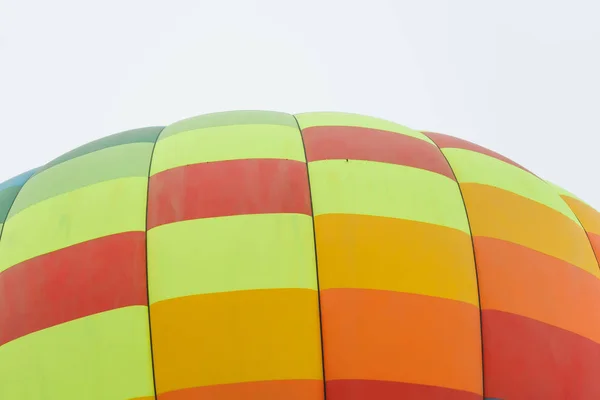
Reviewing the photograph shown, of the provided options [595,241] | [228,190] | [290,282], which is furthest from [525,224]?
[228,190]

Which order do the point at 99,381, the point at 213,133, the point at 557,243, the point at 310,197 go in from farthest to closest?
1. the point at 213,133
2. the point at 557,243
3. the point at 310,197
4. the point at 99,381

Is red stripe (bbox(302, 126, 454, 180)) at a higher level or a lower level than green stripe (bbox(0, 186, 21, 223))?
higher

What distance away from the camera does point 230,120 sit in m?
5.66

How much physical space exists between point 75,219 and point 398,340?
2.20 meters


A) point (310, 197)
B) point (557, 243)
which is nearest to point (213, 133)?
point (310, 197)

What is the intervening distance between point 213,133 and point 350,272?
1.66 meters

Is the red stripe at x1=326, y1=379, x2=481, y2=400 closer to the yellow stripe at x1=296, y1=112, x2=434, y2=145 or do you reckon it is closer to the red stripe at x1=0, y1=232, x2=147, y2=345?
the red stripe at x1=0, y1=232, x2=147, y2=345

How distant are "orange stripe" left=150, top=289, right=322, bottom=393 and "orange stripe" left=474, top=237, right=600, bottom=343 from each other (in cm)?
117

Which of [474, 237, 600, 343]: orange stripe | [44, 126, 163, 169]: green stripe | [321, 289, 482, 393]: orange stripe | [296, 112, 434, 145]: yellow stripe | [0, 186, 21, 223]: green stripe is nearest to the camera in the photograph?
[321, 289, 482, 393]: orange stripe

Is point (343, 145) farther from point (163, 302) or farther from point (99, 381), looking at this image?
point (99, 381)

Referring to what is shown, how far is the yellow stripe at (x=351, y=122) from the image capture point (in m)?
5.70

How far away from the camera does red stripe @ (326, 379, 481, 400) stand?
4156mm

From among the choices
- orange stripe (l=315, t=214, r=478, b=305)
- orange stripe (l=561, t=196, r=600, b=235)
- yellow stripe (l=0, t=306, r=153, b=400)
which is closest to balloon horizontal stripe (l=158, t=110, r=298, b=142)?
orange stripe (l=315, t=214, r=478, b=305)

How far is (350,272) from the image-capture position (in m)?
4.37
